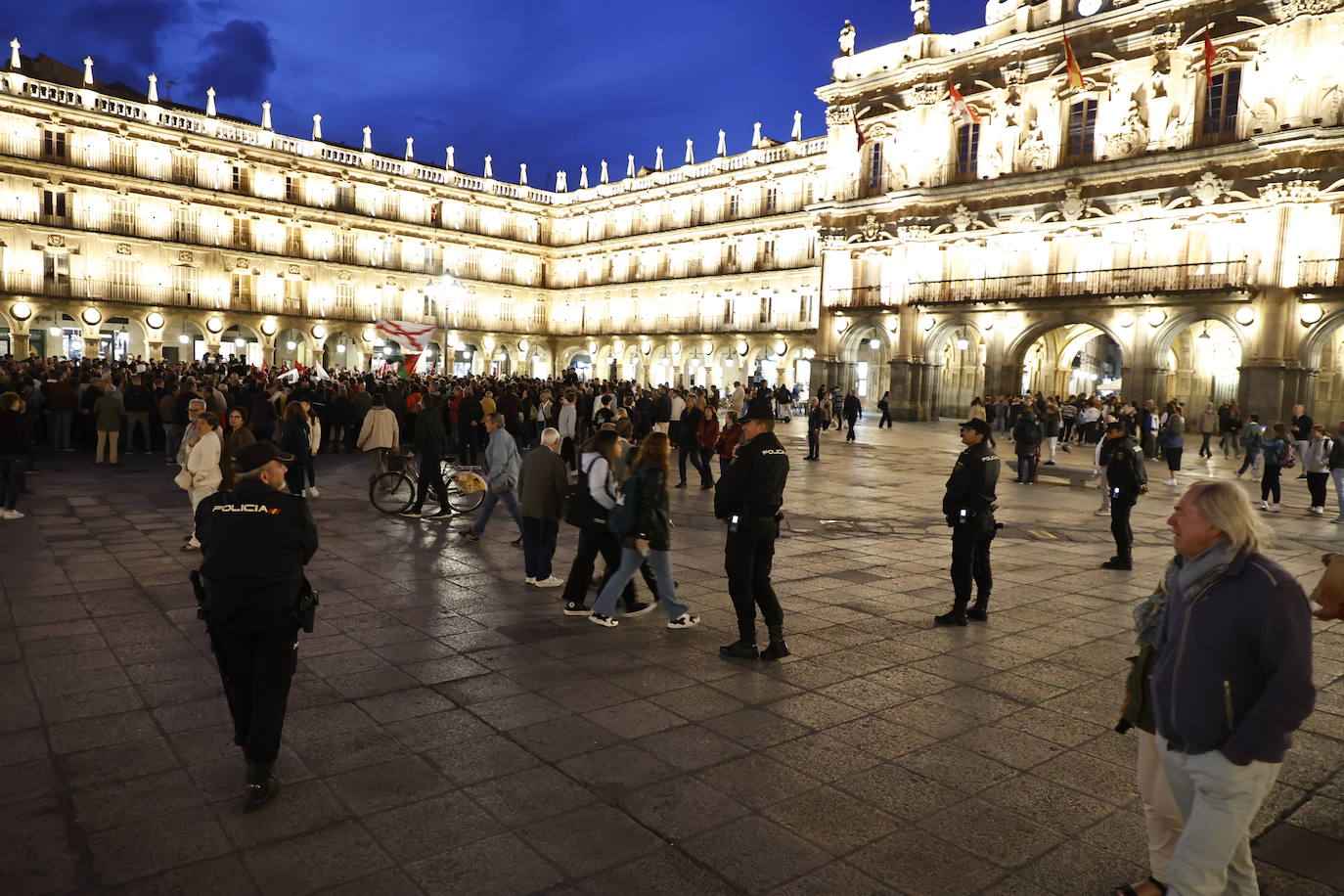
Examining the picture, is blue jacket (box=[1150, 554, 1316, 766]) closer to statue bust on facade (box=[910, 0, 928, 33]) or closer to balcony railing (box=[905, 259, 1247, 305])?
balcony railing (box=[905, 259, 1247, 305])

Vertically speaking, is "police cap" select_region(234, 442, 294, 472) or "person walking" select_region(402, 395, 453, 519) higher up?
"police cap" select_region(234, 442, 294, 472)

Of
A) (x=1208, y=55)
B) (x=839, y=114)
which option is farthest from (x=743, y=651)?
(x=839, y=114)

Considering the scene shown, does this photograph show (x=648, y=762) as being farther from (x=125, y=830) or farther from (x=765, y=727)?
(x=125, y=830)

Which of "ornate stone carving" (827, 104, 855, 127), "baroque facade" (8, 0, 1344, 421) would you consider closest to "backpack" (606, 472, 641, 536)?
"baroque facade" (8, 0, 1344, 421)

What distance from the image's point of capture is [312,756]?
4406 millimetres

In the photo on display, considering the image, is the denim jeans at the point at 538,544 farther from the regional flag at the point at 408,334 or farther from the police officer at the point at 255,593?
the regional flag at the point at 408,334

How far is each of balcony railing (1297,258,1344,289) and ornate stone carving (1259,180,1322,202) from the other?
177 centimetres

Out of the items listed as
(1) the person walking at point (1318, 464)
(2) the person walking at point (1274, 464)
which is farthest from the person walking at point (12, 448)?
(1) the person walking at point (1318, 464)

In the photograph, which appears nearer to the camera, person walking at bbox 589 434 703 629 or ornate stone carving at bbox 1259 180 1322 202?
person walking at bbox 589 434 703 629

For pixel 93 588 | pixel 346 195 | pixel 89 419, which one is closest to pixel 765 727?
pixel 93 588

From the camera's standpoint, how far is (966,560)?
6828 millimetres

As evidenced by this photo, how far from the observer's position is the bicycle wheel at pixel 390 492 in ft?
38.4

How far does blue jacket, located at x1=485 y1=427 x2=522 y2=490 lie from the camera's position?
8.97m

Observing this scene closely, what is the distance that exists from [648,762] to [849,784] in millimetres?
969
